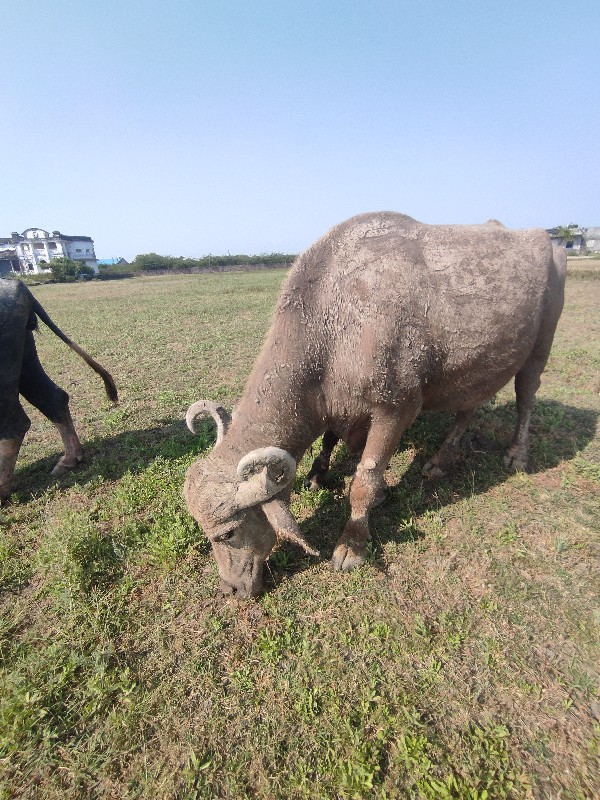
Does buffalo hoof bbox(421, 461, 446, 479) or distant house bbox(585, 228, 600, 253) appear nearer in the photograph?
buffalo hoof bbox(421, 461, 446, 479)

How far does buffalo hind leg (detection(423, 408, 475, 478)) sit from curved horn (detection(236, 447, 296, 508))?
2407 millimetres

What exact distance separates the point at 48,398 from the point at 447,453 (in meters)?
4.86

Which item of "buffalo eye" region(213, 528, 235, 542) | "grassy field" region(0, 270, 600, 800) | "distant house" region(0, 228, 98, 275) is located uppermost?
"distant house" region(0, 228, 98, 275)

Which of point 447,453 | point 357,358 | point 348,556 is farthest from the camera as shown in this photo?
point 447,453

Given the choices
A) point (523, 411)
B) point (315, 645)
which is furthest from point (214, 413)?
point (523, 411)

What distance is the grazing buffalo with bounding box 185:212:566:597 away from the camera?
10.1 ft

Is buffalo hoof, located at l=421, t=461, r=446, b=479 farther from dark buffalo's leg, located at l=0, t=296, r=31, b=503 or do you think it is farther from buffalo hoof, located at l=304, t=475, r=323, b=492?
dark buffalo's leg, located at l=0, t=296, r=31, b=503

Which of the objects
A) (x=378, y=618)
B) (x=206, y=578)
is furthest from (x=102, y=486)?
(x=378, y=618)

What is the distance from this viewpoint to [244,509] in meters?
3.00

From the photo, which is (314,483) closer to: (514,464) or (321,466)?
(321,466)

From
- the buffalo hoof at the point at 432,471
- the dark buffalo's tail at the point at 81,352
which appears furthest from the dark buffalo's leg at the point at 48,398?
the buffalo hoof at the point at 432,471

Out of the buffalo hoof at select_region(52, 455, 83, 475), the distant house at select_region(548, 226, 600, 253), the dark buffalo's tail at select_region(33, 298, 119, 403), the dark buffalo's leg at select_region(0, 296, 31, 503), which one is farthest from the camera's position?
the distant house at select_region(548, 226, 600, 253)

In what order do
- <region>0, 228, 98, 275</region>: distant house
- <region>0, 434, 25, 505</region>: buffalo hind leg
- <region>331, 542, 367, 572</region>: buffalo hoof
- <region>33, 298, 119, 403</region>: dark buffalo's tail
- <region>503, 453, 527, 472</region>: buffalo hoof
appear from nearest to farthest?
<region>331, 542, 367, 572</region>: buffalo hoof
<region>0, 434, 25, 505</region>: buffalo hind leg
<region>503, 453, 527, 472</region>: buffalo hoof
<region>33, 298, 119, 403</region>: dark buffalo's tail
<region>0, 228, 98, 275</region>: distant house

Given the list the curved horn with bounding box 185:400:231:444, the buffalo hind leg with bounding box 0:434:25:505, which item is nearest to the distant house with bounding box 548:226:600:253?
the curved horn with bounding box 185:400:231:444
